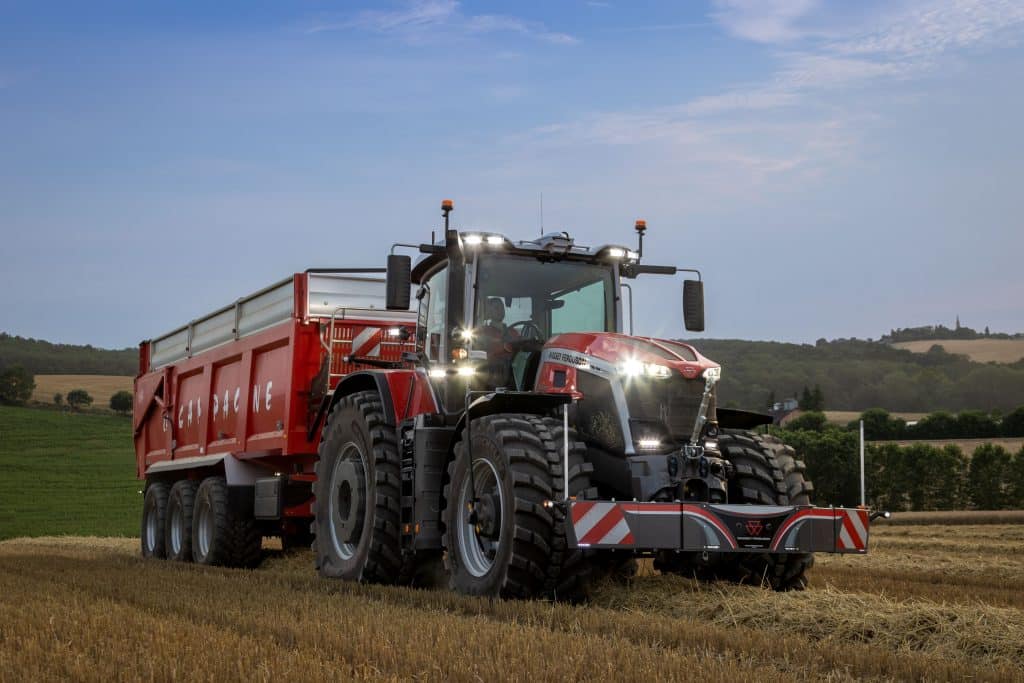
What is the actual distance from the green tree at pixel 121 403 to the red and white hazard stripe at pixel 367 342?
5294 cm

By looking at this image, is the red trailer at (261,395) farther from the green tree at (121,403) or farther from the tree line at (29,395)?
the tree line at (29,395)

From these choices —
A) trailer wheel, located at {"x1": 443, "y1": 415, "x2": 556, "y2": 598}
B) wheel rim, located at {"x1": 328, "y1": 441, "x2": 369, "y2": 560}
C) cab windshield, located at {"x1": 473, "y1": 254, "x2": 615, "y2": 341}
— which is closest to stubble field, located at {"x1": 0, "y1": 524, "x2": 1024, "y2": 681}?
trailer wheel, located at {"x1": 443, "y1": 415, "x2": 556, "y2": 598}

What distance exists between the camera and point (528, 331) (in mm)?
9305

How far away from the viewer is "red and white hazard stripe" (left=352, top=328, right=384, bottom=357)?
12.5 m

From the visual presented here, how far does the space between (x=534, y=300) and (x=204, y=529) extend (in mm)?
6933

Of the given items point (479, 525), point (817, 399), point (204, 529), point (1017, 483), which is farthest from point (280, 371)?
point (817, 399)

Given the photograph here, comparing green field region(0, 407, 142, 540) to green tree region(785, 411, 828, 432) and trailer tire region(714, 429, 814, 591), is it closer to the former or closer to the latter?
trailer tire region(714, 429, 814, 591)

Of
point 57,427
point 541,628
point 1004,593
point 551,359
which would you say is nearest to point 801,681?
point 541,628

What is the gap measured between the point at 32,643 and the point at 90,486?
37486 millimetres

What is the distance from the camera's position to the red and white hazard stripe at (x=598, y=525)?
732 centimetres

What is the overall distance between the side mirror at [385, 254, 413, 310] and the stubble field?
87.1 inches

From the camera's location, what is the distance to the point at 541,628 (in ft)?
20.7

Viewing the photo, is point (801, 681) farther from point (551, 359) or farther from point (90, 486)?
point (90, 486)

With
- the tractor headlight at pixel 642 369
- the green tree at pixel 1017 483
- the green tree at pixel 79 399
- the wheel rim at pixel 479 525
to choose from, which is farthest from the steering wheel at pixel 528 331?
the green tree at pixel 79 399
